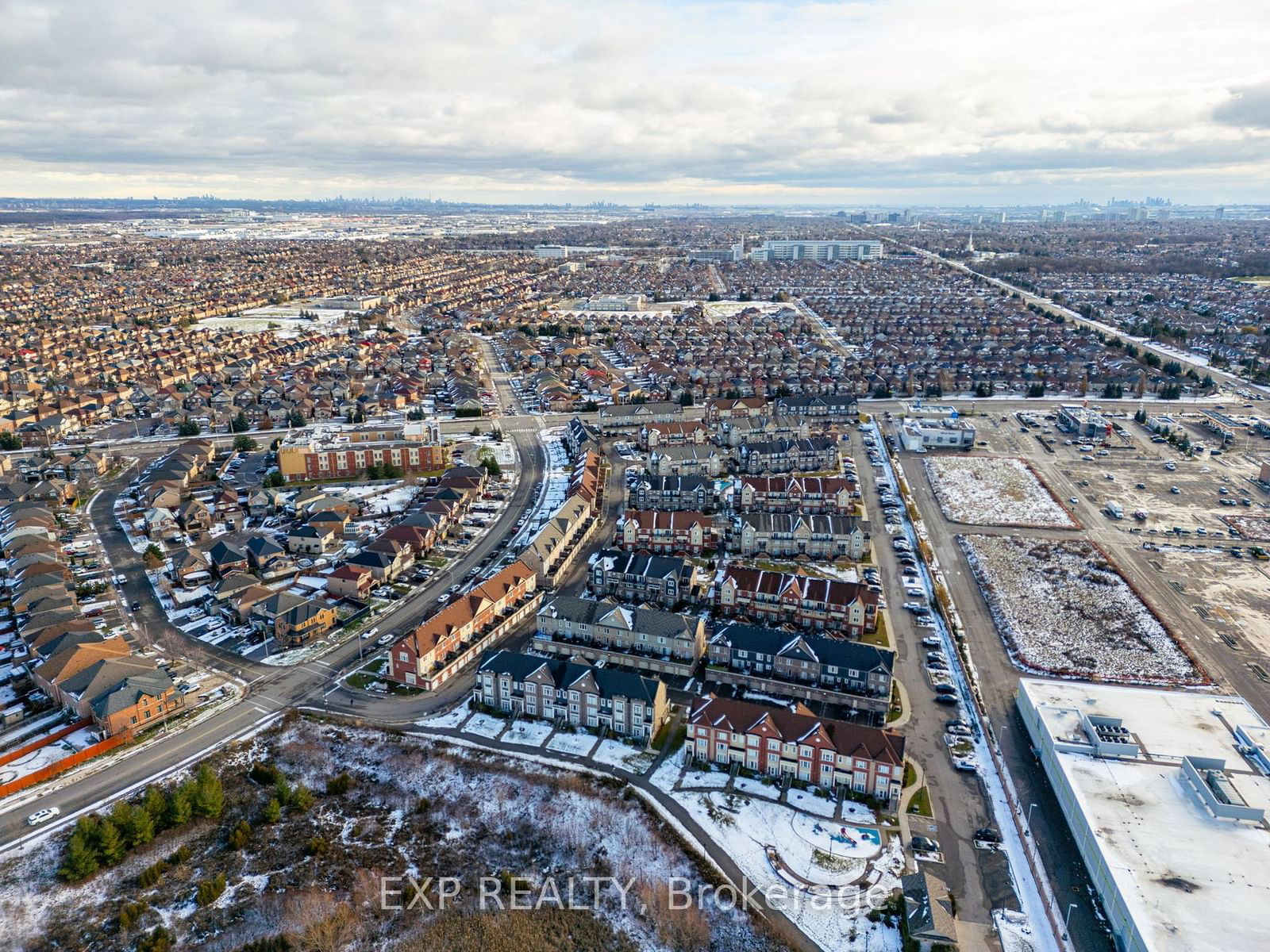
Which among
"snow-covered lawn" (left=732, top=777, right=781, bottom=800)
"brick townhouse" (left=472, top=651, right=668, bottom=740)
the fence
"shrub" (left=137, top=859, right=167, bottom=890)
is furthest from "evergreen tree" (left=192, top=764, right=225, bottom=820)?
"snow-covered lawn" (left=732, top=777, right=781, bottom=800)

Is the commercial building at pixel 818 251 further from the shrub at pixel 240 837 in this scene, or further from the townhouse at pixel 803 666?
the shrub at pixel 240 837

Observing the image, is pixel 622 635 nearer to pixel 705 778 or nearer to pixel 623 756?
pixel 623 756

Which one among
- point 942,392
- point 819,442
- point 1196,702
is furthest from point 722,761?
point 942,392

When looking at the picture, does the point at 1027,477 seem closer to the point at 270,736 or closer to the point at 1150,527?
the point at 1150,527

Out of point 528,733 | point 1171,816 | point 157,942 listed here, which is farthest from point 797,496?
point 157,942

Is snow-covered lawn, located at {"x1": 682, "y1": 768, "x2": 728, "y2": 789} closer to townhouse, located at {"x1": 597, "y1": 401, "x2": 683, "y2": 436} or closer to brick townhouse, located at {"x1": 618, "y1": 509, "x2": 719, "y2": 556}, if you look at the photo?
brick townhouse, located at {"x1": 618, "y1": 509, "x2": 719, "y2": 556}

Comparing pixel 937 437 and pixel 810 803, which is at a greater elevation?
pixel 937 437
